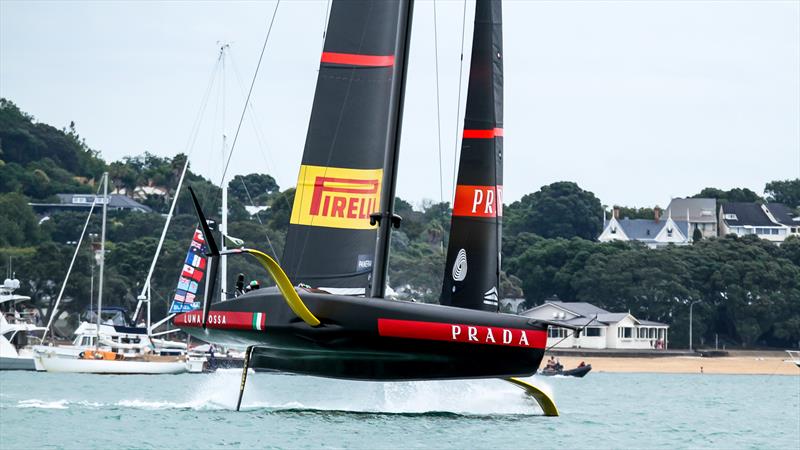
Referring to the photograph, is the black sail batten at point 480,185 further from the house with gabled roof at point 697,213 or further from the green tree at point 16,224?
the house with gabled roof at point 697,213

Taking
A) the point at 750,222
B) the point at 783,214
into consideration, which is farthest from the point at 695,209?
the point at 783,214

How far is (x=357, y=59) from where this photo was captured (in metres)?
14.5

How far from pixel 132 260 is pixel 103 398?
34879mm

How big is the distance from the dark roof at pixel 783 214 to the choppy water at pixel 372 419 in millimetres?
70131

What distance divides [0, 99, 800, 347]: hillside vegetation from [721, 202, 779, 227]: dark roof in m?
13.8

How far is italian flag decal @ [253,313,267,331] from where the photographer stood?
12.8m

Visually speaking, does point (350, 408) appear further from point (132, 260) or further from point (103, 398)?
point (132, 260)

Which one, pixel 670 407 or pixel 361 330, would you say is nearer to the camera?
pixel 361 330

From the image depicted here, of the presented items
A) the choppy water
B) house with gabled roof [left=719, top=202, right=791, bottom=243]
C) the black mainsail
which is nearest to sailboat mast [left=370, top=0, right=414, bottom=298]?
the black mainsail

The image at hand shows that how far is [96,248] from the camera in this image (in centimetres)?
6588

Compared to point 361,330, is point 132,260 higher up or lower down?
higher up

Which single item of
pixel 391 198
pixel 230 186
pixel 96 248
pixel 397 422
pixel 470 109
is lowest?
pixel 397 422

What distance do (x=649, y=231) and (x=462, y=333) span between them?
90.6m

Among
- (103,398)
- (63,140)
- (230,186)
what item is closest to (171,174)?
(230,186)
